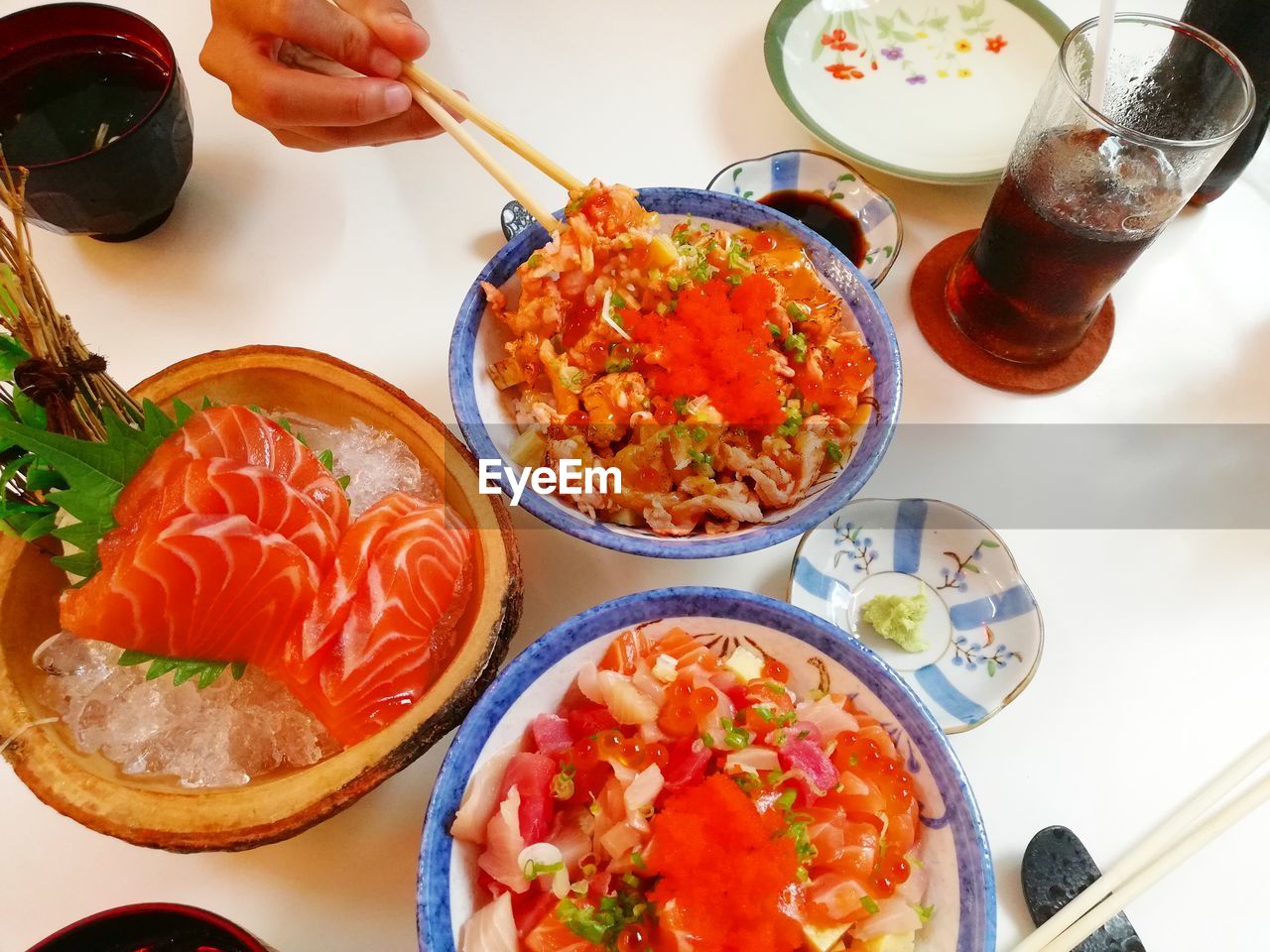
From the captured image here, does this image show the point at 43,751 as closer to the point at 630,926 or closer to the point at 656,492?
the point at 630,926

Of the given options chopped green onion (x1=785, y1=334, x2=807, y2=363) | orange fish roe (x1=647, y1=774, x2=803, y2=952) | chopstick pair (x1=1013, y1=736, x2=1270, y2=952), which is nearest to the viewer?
orange fish roe (x1=647, y1=774, x2=803, y2=952)

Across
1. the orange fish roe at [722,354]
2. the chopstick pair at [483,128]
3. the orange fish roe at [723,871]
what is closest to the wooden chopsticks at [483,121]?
the chopstick pair at [483,128]

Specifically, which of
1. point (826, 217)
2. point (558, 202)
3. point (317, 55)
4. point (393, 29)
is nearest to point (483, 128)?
point (393, 29)

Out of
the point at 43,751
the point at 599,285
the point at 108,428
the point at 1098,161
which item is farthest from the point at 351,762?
the point at 1098,161

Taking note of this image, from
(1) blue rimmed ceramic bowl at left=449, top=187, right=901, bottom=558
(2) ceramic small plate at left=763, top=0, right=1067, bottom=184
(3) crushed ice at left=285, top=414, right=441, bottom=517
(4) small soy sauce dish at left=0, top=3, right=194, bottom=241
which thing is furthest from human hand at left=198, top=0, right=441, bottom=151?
(2) ceramic small plate at left=763, top=0, right=1067, bottom=184

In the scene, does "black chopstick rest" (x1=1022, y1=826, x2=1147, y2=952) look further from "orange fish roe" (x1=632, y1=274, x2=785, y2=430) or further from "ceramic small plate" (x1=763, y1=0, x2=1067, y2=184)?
"ceramic small plate" (x1=763, y1=0, x2=1067, y2=184)

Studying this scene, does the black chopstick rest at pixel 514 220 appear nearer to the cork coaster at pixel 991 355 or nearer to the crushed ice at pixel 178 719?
the cork coaster at pixel 991 355

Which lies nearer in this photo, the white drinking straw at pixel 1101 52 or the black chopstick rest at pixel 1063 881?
the black chopstick rest at pixel 1063 881
